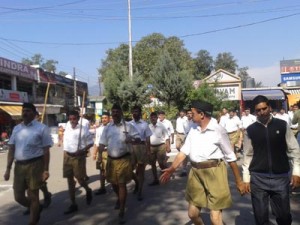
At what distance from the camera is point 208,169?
182 inches

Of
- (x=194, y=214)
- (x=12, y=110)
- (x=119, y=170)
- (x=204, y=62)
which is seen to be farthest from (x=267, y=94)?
(x=204, y=62)

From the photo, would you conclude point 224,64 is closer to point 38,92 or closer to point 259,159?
point 38,92

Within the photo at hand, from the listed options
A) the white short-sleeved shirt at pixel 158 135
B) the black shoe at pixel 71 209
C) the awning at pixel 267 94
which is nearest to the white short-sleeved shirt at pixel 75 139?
the black shoe at pixel 71 209

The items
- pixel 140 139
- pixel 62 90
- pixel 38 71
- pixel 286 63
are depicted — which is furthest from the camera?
pixel 286 63

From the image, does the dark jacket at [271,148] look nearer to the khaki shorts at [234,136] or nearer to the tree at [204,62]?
the khaki shorts at [234,136]

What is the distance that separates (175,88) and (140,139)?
23960 mm

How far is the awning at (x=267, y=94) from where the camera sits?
108 feet

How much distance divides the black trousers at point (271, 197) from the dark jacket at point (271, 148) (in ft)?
0.32

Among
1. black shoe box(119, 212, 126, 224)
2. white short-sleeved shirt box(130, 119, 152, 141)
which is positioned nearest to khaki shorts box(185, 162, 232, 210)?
black shoe box(119, 212, 126, 224)

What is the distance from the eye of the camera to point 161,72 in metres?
33.3

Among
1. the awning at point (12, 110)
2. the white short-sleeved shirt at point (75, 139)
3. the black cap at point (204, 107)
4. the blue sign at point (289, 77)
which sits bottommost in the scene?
the white short-sleeved shirt at point (75, 139)

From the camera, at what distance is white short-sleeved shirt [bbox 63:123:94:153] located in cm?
745

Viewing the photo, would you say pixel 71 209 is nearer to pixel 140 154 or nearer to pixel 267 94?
pixel 140 154

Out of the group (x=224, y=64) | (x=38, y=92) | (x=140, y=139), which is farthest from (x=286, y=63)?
(x=140, y=139)
